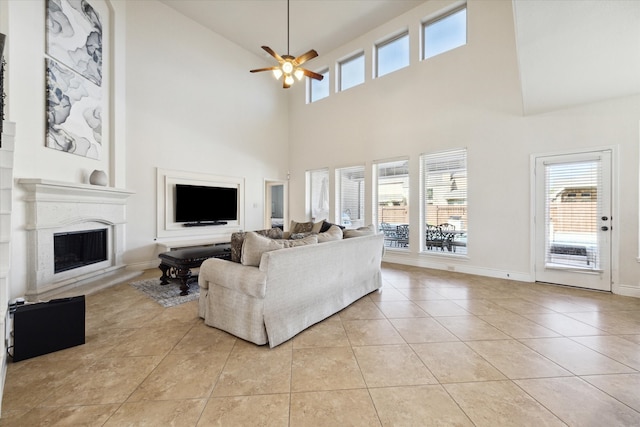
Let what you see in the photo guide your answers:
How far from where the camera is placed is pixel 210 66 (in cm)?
601

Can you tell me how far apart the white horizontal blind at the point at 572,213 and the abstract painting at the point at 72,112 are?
7116mm

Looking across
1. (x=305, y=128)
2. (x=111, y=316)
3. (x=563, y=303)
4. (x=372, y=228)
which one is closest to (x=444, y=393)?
(x=372, y=228)

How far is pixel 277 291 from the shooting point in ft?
7.33

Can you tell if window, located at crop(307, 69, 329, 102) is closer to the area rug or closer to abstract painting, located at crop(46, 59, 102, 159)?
abstract painting, located at crop(46, 59, 102, 159)

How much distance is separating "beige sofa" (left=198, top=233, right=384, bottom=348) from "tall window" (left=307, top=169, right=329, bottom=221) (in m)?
4.08

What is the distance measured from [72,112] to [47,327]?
3.21 meters

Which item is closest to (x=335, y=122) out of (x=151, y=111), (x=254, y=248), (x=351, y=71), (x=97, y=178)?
(x=351, y=71)

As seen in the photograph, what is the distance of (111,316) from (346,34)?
22.5 feet

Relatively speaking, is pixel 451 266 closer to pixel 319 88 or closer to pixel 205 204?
pixel 205 204

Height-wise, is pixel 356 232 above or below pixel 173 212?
below

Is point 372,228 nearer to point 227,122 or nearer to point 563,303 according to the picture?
point 563,303

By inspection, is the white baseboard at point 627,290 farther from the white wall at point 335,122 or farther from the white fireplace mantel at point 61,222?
the white fireplace mantel at point 61,222

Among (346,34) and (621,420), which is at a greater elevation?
(346,34)

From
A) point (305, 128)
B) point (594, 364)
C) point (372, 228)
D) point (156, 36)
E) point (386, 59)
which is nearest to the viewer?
point (594, 364)
